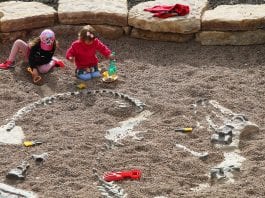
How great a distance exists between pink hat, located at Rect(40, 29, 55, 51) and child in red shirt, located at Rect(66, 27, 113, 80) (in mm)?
211

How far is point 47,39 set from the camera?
6.63 m

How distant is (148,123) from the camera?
5781 mm

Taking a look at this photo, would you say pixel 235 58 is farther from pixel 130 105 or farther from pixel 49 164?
pixel 49 164

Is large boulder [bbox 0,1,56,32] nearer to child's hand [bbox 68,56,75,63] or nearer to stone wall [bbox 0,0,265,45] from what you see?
stone wall [bbox 0,0,265,45]

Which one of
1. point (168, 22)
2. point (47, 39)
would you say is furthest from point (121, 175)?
point (168, 22)

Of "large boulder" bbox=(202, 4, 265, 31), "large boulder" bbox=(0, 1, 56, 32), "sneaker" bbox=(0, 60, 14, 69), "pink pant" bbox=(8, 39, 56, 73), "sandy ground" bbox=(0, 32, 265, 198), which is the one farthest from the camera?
"large boulder" bbox=(0, 1, 56, 32)

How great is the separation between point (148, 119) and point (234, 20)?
6.57ft

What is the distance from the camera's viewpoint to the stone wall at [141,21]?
723 cm

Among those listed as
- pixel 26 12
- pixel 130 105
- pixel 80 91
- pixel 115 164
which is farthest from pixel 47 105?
pixel 26 12

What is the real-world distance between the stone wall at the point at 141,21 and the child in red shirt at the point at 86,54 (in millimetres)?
833

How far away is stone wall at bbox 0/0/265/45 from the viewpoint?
723 centimetres

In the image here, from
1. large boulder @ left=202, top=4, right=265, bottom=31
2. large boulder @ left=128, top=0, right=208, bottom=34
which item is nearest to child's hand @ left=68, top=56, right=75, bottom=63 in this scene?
large boulder @ left=128, top=0, right=208, bottom=34

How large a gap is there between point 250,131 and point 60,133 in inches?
66.5

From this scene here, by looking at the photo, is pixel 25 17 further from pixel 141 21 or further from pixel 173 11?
pixel 173 11
